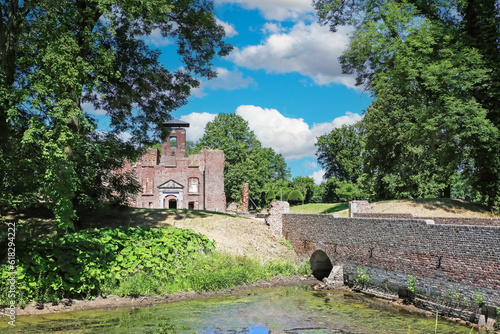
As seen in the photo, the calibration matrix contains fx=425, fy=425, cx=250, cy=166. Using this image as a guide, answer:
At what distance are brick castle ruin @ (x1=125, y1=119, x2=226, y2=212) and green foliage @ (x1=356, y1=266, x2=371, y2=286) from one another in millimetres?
25000

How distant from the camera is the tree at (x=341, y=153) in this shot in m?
50.5

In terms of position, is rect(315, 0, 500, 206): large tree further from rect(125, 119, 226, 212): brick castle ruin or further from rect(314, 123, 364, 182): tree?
rect(314, 123, 364, 182): tree

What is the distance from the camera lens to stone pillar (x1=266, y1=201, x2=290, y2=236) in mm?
21516

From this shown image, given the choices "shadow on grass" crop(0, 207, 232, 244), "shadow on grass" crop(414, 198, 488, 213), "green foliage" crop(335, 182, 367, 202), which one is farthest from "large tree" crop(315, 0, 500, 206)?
"green foliage" crop(335, 182, 367, 202)

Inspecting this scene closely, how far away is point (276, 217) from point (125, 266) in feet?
29.3

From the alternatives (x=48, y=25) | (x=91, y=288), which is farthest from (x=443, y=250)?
(x=48, y=25)

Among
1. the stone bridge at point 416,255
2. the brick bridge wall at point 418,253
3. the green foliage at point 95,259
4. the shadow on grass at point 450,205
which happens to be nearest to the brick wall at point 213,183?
the shadow on grass at point 450,205

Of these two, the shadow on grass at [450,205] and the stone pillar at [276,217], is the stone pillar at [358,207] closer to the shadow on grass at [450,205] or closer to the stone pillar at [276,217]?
the stone pillar at [276,217]

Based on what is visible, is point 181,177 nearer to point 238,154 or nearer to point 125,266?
point 238,154

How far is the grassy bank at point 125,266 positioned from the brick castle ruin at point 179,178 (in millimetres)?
21545

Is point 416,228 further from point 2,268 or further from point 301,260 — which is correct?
point 2,268

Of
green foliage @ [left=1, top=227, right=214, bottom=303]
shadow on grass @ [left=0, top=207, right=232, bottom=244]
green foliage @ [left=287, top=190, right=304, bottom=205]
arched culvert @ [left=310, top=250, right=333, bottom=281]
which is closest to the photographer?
green foliage @ [left=1, top=227, right=214, bottom=303]

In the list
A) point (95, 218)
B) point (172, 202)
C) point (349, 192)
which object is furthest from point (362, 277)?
point (349, 192)

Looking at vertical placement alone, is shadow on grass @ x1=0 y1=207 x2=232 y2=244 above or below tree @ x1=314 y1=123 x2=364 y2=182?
below
